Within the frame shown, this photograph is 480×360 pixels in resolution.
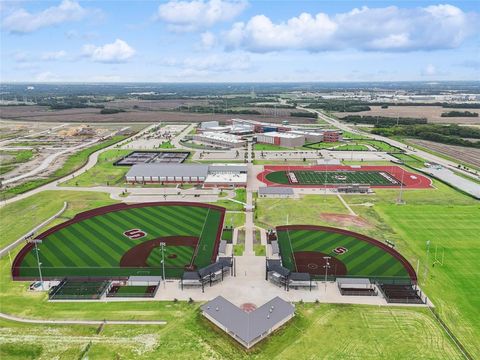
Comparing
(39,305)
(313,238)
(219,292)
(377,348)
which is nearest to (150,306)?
(219,292)

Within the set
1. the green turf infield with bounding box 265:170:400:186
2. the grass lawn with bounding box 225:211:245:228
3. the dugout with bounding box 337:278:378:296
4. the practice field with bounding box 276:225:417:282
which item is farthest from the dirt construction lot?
the dugout with bounding box 337:278:378:296

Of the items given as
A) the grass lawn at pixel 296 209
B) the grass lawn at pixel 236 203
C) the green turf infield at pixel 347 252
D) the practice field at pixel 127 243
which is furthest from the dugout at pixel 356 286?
the grass lawn at pixel 236 203

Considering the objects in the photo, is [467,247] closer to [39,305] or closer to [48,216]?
[39,305]

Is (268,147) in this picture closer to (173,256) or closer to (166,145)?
(166,145)

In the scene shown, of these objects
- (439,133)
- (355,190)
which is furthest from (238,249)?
(439,133)

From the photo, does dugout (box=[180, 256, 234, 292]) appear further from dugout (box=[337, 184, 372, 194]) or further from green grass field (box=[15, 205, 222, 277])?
dugout (box=[337, 184, 372, 194])
